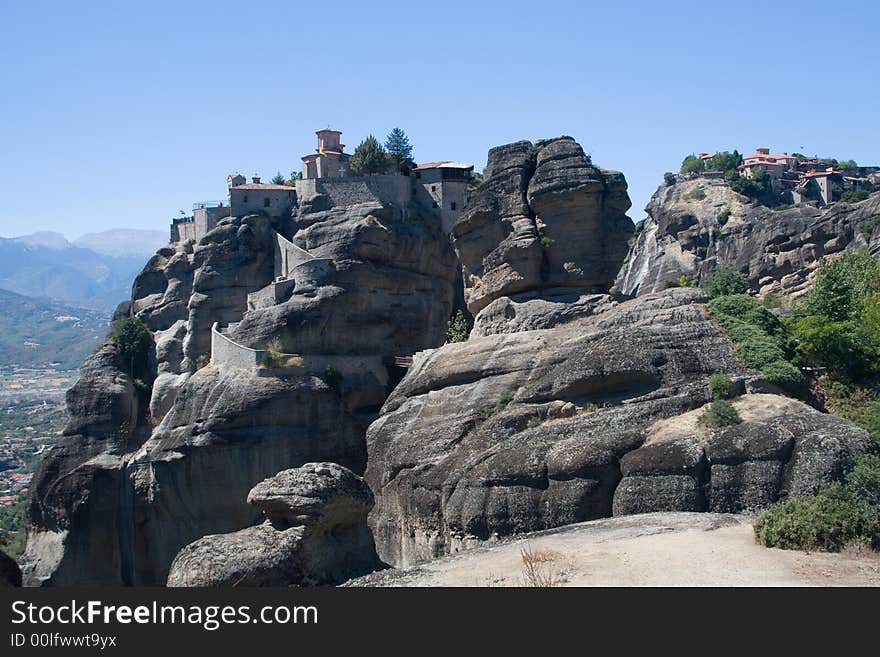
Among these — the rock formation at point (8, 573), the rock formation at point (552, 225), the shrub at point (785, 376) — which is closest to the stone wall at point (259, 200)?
the rock formation at point (552, 225)

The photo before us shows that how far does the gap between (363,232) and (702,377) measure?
1417 inches

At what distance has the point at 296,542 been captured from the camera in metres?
Answer: 21.5

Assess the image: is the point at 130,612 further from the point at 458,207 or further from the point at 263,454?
the point at 458,207

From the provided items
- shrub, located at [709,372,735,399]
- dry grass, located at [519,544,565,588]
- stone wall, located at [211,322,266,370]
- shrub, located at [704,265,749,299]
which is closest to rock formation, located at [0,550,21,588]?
dry grass, located at [519,544,565,588]

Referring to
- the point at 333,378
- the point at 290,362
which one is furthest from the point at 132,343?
the point at 333,378

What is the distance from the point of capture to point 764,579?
56.6 feet

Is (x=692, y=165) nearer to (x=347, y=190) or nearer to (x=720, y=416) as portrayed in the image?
(x=347, y=190)

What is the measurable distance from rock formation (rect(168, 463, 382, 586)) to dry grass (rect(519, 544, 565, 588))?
380 centimetres

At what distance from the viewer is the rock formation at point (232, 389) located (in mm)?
57969

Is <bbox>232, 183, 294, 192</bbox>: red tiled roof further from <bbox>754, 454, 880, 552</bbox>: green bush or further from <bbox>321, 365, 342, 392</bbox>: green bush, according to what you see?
<bbox>754, 454, 880, 552</bbox>: green bush

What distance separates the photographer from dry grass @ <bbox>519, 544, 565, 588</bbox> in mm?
17625

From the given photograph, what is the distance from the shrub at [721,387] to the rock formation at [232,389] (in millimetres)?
29778

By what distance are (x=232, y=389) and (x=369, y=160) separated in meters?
19.8

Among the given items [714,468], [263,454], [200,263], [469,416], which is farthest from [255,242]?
[714,468]
